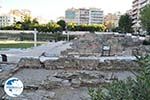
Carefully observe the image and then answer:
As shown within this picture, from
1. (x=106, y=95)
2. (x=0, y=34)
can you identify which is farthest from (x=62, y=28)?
(x=106, y=95)

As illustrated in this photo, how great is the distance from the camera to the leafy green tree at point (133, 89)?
3.33m

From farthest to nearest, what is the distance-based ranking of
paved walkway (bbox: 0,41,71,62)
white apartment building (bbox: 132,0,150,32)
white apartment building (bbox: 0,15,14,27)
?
white apartment building (bbox: 0,15,14,27), white apartment building (bbox: 132,0,150,32), paved walkway (bbox: 0,41,71,62)

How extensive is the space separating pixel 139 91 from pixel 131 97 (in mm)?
84

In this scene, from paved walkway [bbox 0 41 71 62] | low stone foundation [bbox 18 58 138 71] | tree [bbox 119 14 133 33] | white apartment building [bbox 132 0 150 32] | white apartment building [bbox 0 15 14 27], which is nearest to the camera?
low stone foundation [bbox 18 58 138 71]

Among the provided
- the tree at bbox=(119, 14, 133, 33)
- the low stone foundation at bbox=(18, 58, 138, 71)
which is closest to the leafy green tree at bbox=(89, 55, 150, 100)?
the low stone foundation at bbox=(18, 58, 138, 71)

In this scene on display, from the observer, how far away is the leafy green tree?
3330mm

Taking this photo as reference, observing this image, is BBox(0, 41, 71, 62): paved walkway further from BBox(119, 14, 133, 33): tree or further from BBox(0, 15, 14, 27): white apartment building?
BBox(0, 15, 14, 27): white apartment building

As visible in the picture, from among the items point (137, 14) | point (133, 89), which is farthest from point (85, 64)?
point (137, 14)

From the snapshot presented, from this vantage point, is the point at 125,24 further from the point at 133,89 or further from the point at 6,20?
the point at 133,89

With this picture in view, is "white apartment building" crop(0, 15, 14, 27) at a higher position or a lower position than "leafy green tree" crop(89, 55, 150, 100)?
lower

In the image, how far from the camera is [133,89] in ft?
11.3

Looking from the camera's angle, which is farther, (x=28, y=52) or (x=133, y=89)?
(x=28, y=52)

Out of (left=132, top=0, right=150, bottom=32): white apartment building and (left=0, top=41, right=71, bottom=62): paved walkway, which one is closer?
(left=0, top=41, right=71, bottom=62): paved walkway

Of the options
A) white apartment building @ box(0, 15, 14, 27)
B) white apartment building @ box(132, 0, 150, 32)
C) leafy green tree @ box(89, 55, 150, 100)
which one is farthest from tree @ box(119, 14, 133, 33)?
leafy green tree @ box(89, 55, 150, 100)
